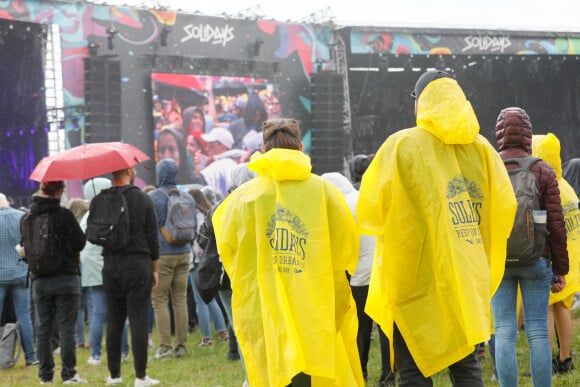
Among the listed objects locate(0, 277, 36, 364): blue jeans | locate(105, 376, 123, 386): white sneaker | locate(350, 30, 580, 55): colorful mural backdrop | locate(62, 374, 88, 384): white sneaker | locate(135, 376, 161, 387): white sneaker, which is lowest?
locate(62, 374, 88, 384): white sneaker

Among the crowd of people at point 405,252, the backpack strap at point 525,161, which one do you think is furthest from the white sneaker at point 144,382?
the backpack strap at point 525,161

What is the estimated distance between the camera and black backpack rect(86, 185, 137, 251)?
6543 millimetres

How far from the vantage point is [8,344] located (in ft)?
28.7

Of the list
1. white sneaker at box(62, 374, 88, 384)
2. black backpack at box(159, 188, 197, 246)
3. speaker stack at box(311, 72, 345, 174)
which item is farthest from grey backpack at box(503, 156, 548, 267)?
speaker stack at box(311, 72, 345, 174)

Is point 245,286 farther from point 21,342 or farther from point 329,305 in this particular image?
point 21,342

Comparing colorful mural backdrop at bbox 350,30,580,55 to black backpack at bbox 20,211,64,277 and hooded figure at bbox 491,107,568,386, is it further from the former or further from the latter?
hooded figure at bbox 491,107,568,386

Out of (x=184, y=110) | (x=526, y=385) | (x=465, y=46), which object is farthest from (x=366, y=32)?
(x=526, y=385)

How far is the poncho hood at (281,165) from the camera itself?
13.2 feet

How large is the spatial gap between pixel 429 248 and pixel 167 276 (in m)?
5.22

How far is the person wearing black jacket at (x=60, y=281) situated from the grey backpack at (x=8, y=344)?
1667mm

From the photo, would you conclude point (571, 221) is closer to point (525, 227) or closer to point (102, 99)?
point (525, 227)

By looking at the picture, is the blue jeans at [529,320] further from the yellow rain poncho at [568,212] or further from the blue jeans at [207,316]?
the blue jeans at [207,316]

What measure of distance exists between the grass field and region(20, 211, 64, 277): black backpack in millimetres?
1044

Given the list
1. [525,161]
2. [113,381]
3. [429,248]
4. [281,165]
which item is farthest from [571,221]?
[113,381]
